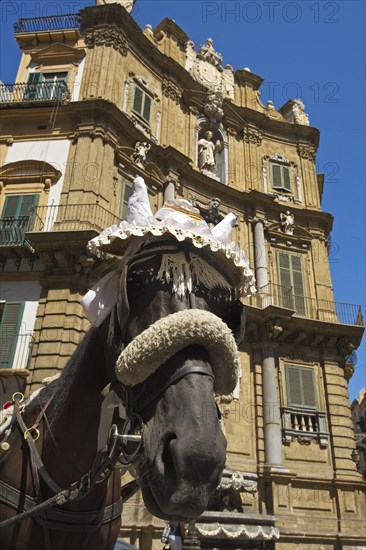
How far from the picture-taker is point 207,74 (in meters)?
20.5

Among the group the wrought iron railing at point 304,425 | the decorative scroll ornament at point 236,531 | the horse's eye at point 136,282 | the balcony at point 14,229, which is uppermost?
the balcony at point 14,229

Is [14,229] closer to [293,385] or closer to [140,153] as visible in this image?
[140,153]

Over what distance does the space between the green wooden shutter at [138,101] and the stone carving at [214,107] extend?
3.37 metres

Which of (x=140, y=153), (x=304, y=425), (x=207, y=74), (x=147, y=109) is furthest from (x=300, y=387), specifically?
(x=207, y=74)

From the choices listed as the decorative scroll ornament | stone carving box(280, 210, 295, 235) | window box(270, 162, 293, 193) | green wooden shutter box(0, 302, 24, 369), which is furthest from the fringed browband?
window box(270, 162, 293, 193)

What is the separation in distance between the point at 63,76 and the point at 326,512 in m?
16.3

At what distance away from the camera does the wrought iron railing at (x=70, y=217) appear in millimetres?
12570

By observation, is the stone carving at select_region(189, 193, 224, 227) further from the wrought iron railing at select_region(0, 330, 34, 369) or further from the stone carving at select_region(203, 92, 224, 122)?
the wrought iron railing at select_region(0, 330, 34, 369)

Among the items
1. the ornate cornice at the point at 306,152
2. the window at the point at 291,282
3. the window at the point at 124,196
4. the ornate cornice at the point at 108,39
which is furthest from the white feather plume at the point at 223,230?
the ornate cornice at the point at 306,152

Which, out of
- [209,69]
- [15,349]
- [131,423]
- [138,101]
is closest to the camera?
[131,423]

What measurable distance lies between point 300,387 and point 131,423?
14.5 metres

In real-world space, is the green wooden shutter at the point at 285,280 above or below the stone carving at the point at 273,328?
above

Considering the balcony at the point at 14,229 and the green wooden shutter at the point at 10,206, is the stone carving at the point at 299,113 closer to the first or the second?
the green wooden shutter at the point at 10,206

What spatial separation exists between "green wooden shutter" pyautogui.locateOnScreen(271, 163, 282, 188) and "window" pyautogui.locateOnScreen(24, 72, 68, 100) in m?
9.23
